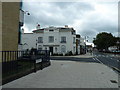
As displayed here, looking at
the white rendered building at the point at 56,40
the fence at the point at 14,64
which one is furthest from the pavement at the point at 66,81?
the white rendered building at the point at 56,40

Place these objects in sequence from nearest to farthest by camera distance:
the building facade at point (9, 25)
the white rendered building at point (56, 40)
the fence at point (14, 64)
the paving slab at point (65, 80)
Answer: the paving slab at point (65, 80) < the fence at point (14, 64) < the building facade at point (9, 25) < the white rendered building at point (56, 40)

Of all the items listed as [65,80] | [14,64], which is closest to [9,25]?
[14,64]

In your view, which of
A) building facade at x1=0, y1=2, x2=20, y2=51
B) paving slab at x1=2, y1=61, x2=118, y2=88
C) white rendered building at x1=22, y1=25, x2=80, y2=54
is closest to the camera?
paving slab at x1=2, y1=61, x2=118, y2=88

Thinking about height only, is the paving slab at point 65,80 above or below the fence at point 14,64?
below

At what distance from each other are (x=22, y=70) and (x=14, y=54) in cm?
108

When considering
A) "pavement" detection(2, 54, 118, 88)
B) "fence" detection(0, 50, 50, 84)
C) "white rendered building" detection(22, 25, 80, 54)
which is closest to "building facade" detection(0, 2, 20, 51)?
"fence" detection(0, 50, 50, 84)

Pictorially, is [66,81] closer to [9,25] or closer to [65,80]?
[65,80]

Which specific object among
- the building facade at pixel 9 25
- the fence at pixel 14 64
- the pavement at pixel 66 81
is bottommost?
the pavement at pixel 66 81

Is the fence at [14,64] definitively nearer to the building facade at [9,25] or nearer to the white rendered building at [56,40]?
the building facade at [9,25]

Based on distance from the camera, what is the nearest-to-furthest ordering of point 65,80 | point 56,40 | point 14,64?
point 65,80 → point 14,64 → point 56,40

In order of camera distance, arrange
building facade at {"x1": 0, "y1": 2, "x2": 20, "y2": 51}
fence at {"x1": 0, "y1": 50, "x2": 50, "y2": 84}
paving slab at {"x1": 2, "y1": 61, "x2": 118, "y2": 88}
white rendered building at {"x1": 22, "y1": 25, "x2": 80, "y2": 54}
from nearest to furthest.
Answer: paving slab at {"x1": 2, "y1": 61, "x2": 118, "y2": 88}, fence at {"x1": 0, "y1": 50, "x2": 50, "y2": 84}, building facade at {"x1": 0, "y1": 2, "x2": 20, "y2": 51}, white rendered building at {"x1": 22, "y1": 25, "x2": 80, "y2": 54}

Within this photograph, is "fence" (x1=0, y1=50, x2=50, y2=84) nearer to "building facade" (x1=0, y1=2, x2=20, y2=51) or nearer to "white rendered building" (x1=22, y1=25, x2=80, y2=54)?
"building facade" (x1=0, y1=2, x2=20, y2=51)

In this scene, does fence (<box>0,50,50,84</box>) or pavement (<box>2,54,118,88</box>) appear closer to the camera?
pavement (<box>2,54,118,88</box>)

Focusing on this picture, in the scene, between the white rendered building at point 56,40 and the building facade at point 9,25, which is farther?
the white rendered building at point 56,40
